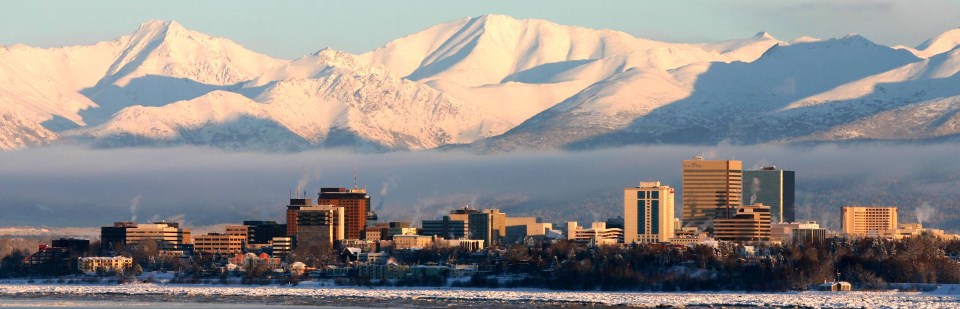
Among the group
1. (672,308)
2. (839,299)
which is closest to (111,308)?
(672,308)

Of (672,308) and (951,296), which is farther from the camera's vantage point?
(951,296)

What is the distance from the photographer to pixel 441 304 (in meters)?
197

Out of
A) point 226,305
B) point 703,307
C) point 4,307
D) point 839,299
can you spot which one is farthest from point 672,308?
point 4,307

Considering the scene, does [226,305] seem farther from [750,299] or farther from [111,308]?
[750,299]

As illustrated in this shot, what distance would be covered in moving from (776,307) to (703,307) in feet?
20.0

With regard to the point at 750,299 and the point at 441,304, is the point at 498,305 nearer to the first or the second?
the point at 441,304

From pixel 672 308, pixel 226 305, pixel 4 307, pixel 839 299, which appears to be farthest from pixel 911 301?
pixel 4 307

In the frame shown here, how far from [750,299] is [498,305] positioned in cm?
2161

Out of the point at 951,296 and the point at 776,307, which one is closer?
the point at 776,307

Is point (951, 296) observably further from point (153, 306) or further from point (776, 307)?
point (153, 306)

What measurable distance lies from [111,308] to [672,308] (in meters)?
45.3

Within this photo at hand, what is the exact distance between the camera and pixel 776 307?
185625 mm

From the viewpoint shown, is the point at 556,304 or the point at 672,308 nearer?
the point at 672,308

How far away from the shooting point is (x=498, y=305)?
7717 inches
